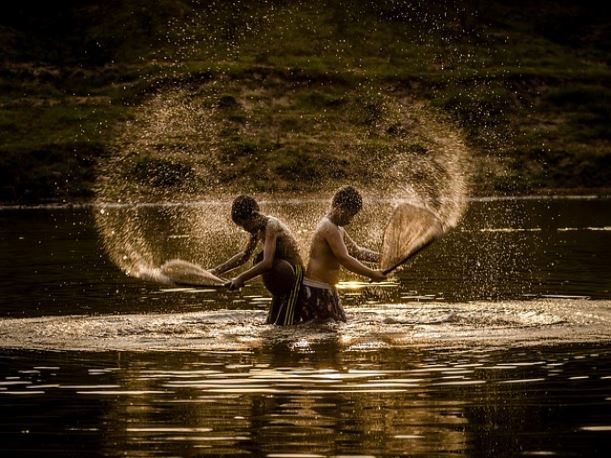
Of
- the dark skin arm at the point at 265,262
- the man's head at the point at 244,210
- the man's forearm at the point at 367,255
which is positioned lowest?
the man's forearm at the point at 367,255

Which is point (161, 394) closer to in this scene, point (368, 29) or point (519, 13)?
point (368, 29)

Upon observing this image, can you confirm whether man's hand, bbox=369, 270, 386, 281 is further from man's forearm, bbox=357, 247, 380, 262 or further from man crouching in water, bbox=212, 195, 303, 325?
man crouching in water, bbox=212, 195, 303, 325

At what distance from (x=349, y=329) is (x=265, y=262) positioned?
66.7 inches

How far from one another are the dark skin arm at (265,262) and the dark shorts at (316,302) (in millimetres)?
709

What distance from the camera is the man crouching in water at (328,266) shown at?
2394 cm

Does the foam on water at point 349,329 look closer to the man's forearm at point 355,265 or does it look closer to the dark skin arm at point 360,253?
the man's forearm at point 355,265

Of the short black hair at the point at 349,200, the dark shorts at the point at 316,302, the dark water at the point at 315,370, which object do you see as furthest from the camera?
the dark shorts at the point at 316,302

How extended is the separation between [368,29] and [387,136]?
96.7ft

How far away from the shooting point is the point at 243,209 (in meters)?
23.6

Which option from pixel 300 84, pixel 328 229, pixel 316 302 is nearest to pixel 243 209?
pixel 328 229

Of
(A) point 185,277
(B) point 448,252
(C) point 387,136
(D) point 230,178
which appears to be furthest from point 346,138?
(A) point 185,277

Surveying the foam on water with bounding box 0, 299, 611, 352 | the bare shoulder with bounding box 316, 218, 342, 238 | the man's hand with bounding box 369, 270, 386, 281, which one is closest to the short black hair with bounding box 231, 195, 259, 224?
the bare shoulder with bounding box 316, 218, 342, 238

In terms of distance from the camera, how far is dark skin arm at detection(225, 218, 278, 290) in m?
23.8

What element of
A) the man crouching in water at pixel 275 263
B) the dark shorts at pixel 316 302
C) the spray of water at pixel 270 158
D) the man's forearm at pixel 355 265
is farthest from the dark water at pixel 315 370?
the spray of water at pixel 270 158
